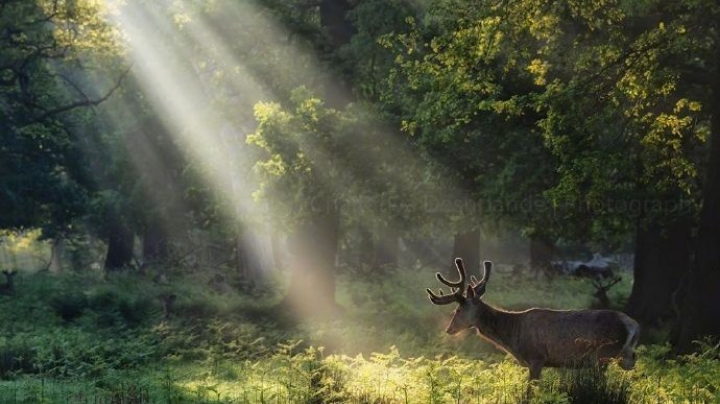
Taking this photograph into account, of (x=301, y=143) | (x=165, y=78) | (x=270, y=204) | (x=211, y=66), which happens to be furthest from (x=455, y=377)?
(x=165, y=78)

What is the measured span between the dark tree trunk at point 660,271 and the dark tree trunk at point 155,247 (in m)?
26.2

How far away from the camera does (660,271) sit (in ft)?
71.1

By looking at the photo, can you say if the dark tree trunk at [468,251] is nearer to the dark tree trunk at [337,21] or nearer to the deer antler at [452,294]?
the dark tree trunk at [337,21]

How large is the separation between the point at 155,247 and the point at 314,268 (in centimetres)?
1937

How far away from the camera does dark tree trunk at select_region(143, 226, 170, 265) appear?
42.9 m

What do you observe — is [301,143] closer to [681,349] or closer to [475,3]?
[475,3]

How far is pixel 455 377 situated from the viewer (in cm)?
1030

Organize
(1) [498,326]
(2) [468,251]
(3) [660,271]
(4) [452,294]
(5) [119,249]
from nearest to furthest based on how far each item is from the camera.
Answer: (4) [452,294], (1) [498,326], (3) [660,271], (2) [468,251], (5) [119,249]

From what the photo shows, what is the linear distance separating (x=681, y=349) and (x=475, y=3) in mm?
6842

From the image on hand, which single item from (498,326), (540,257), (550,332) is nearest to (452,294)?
(498,326)

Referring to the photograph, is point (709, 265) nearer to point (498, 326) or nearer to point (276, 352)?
point (498, 326)

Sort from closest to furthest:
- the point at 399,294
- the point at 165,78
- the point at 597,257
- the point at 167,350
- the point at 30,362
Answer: the point at 30,362 < the point at 167,350 < the point at 399,294 < the point at 165,78 < the point at 597,257

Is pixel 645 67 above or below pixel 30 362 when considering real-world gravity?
above


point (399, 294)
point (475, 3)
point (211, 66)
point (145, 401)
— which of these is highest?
point (211, 66)
